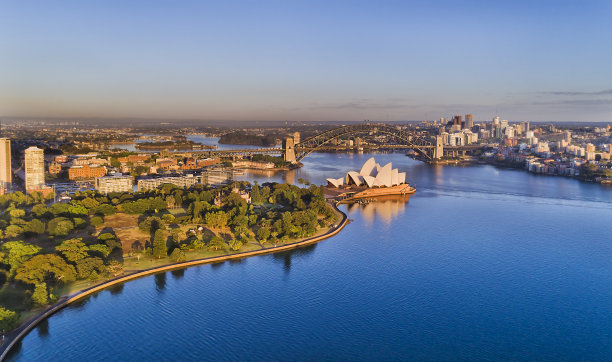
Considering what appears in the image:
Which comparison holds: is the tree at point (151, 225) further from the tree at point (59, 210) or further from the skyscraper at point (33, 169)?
the skyscraper at point (33, 169)

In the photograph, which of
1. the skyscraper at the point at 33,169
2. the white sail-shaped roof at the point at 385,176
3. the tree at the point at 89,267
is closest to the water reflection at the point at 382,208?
the white sail-shaped roof at the point at 385,176

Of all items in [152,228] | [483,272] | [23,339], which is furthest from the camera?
[152,228]

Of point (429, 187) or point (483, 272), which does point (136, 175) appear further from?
point (483, 272)

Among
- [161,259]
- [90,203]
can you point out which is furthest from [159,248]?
[90,203]

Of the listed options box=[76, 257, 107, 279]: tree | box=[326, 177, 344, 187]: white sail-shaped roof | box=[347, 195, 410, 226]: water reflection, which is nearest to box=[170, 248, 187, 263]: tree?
box=[76, 257, 107, 279]: tree

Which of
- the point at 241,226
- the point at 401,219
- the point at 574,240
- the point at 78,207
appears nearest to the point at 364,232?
the point at 401,219

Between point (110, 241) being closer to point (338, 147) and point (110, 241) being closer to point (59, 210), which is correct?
point (59, 210)

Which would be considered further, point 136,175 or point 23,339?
point 136,175
